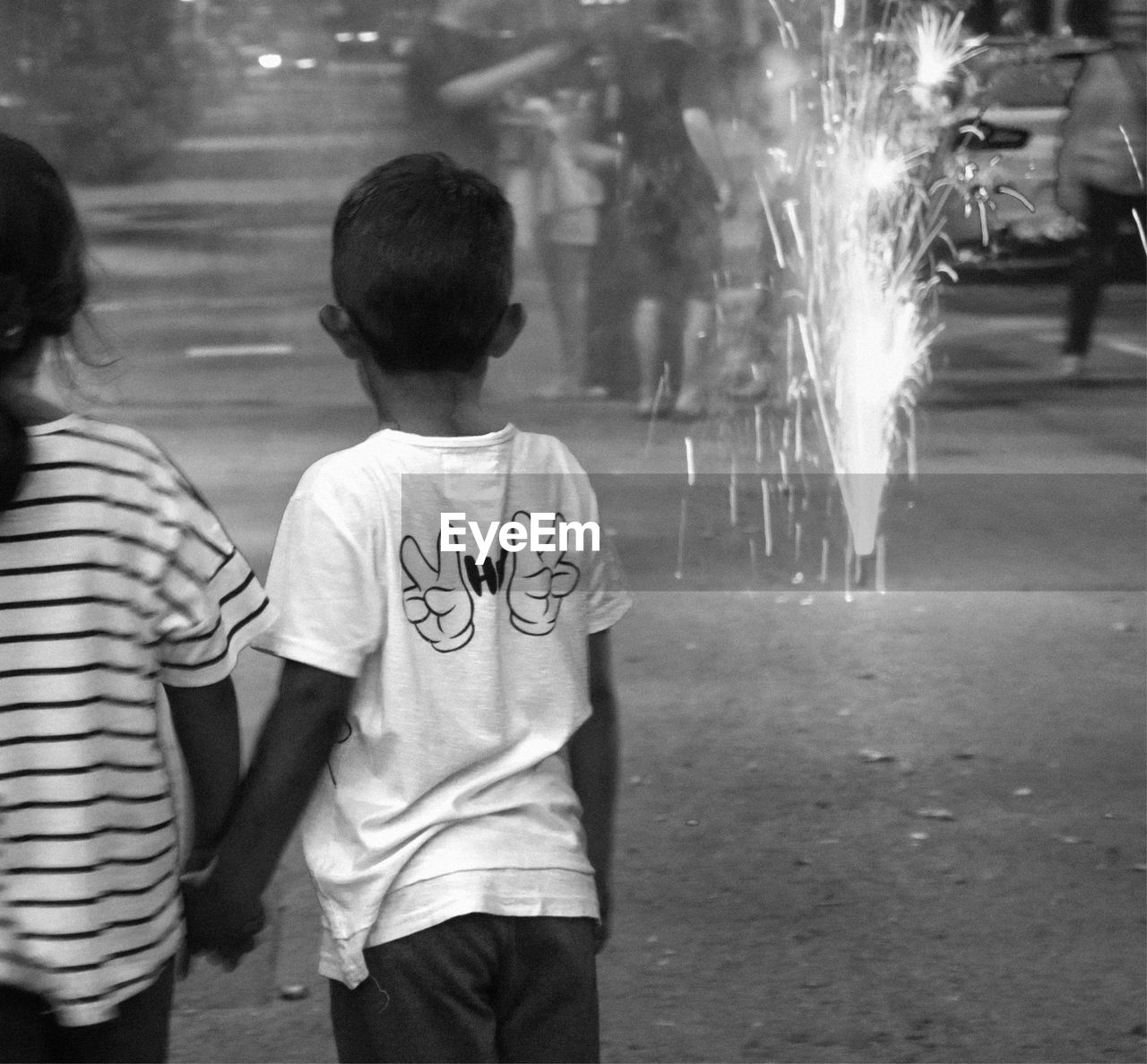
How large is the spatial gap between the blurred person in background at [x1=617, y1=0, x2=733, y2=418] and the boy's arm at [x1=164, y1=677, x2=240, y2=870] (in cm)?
515

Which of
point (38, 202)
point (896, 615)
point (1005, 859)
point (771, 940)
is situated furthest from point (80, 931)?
point (896, 615)

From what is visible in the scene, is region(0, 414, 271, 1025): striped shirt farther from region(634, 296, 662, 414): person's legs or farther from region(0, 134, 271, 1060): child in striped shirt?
region(634, 296, 662, 414): person's legs

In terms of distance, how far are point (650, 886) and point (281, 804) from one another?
216 cm

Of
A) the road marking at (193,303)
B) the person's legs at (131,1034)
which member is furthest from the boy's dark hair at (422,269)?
the road marking at (193,303)

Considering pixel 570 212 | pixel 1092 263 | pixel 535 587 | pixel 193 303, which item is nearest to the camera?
pixel 535 587

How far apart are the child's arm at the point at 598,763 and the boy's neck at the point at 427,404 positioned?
274mm

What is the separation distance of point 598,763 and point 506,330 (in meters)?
0.46

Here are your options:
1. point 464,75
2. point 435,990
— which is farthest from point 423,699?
point 464,75

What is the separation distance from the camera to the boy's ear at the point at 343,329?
A: 2.02 m

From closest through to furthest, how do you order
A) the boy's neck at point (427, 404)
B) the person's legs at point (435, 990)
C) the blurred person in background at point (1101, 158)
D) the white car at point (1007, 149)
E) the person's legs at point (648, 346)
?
the person's legs at point (435, 990) → the boy's neck at point (427, 404) → the white car at point (1007, 149) → the blurred person in background at point (1101, 158) → the person's legs at point (648, 346)

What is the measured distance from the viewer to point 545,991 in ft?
6.39

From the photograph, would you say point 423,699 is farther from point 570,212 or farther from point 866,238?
point 866,238

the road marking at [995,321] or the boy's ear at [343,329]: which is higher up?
the boy's ear at [343,329]

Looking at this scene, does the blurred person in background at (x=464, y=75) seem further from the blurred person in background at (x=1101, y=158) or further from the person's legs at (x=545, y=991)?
the person's legs at (x=545, y=991)
